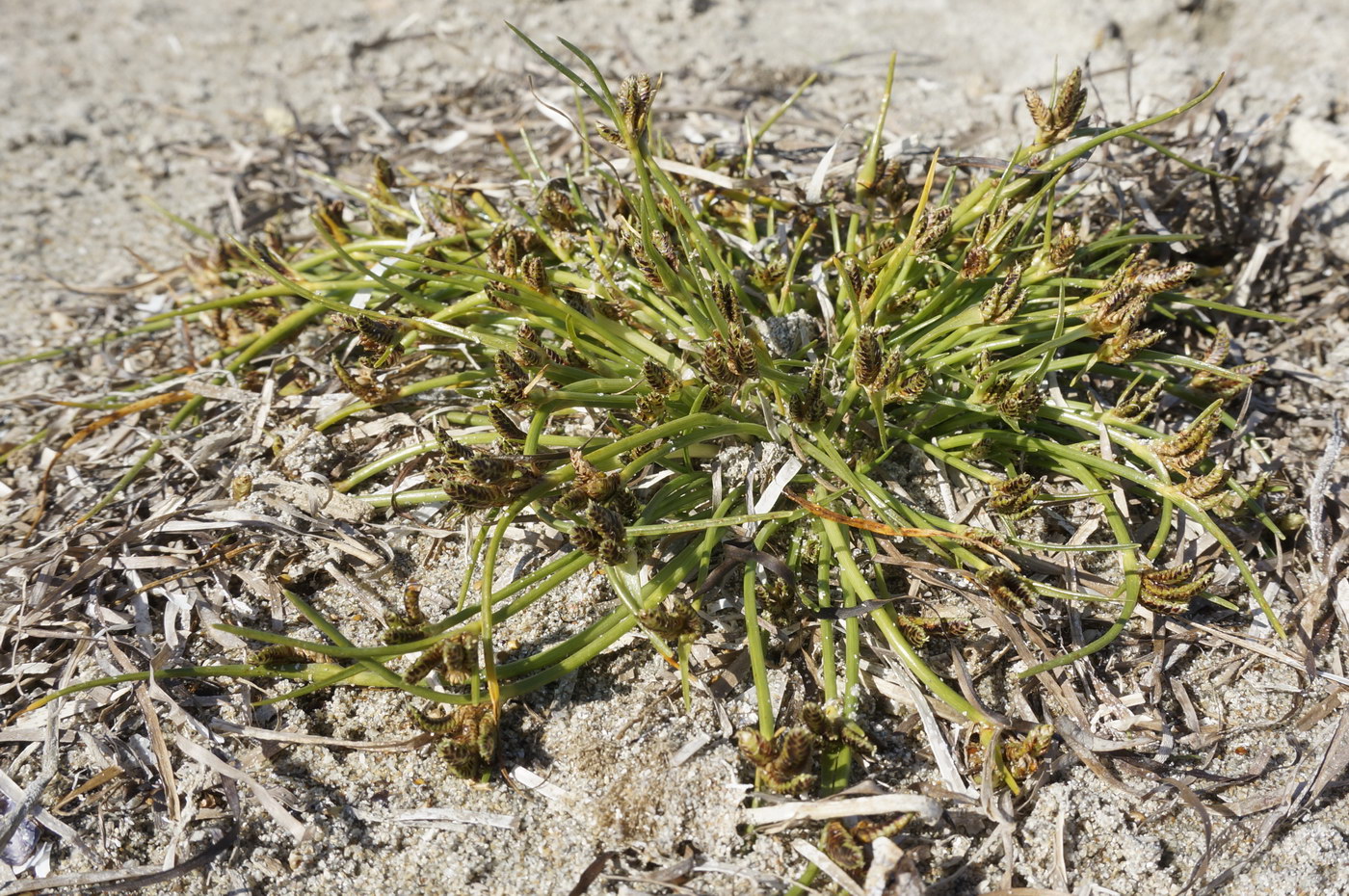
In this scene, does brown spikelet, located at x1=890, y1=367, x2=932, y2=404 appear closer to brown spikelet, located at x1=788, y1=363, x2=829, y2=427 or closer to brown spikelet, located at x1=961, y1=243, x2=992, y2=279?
brown spikelet, located at x1=788, y1=363, x2=829, y2=427

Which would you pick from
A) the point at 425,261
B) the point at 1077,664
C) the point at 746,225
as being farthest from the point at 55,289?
the point at 1077,664

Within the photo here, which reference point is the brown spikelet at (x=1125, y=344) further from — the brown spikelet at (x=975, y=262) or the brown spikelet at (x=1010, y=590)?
the brown spikelet at (x=1010, y=590)

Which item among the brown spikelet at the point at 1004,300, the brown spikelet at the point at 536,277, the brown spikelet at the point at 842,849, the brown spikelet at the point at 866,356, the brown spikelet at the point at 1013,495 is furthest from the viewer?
the brown spikelet at the point at 536,277

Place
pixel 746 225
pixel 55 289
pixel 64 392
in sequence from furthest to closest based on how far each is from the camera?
pixel 55 289 → pixel 64 392 → pixel 746 225

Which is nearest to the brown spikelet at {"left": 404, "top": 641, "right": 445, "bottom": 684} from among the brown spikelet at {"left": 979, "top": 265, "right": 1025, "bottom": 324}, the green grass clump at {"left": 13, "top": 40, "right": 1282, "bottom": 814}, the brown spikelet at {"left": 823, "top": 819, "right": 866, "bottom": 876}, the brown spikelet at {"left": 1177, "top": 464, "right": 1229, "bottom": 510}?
the green grass clump at {"left": 13, "top": 40, "right": 1282, "bottom": 814}

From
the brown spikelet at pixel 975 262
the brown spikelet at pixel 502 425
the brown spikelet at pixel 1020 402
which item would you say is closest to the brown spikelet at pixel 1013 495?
the brown spikelet at pixel 1020 402

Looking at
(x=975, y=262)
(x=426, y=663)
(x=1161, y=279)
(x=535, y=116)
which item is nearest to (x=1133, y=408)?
(x=1161, y=279)

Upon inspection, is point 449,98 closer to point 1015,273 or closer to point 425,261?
point 425,261
